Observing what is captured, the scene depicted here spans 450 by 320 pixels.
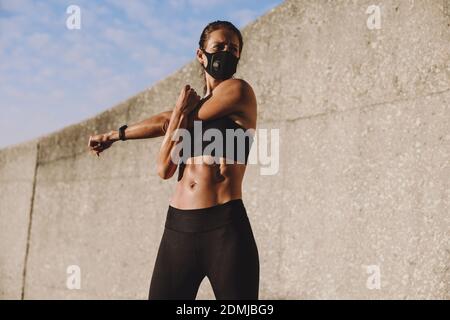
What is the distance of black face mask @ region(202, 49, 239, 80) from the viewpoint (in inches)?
134

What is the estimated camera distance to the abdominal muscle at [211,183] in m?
3.28

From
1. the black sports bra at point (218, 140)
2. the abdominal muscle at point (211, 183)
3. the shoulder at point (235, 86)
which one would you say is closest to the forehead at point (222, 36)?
the shoulder at point (235, 86)

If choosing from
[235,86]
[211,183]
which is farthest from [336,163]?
[211,183]

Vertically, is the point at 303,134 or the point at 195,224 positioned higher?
the point at 303,134

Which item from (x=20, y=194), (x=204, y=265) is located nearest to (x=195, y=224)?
(x=204, y=265)

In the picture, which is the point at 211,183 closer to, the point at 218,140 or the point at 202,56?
the point at 218,140

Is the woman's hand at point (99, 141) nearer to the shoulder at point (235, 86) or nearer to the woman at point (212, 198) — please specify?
the woman at point (212, 198)

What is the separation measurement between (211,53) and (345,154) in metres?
1.81

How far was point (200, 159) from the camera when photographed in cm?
333

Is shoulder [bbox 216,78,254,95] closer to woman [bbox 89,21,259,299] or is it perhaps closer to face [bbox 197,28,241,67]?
woman [bbox 89,21,259,299]

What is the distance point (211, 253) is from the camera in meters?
3.29

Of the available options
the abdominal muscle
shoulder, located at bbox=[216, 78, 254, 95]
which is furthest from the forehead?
the abdominal muscle

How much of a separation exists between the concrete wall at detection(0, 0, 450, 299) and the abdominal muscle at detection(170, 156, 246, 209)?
169 centimetres
